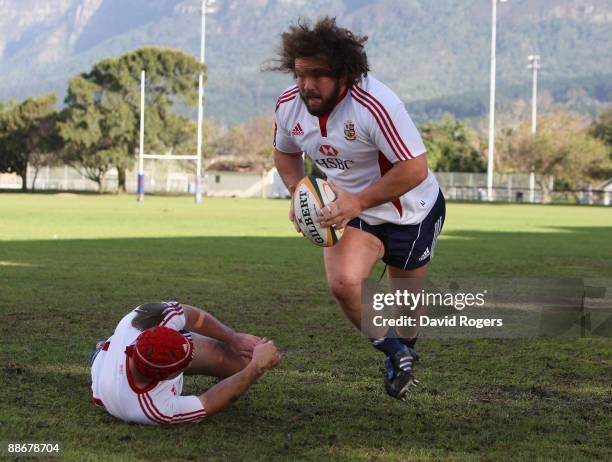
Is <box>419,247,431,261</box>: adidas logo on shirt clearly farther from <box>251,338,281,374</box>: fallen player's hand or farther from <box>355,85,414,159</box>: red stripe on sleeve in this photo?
<box>251,338,281,374</box>: fallen player's hand

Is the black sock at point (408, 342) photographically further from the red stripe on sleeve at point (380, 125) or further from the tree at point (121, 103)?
the tree at point (121, 103)

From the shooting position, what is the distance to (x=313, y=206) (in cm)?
710

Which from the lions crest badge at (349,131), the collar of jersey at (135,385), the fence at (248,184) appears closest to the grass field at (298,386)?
the collar of jersey at (135,385)

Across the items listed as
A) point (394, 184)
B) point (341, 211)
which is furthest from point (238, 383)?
point (394, 184)

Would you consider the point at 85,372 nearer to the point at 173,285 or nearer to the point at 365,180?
the point at 365,180

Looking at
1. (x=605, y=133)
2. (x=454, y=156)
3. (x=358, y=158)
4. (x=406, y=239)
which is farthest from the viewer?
(x=605, y=133)

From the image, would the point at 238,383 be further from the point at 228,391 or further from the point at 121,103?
the point at 121,103

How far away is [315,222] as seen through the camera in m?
7.09

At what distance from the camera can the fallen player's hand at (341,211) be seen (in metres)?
6.94

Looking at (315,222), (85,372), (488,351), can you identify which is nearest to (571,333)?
(488,351)

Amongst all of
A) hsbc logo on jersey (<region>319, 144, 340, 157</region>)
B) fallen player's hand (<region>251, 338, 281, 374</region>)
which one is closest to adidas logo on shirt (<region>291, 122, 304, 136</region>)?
hsbc logo on jersey (<region>319, 144, 340, 157</region>)

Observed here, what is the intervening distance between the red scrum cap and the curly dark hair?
7.13 feet

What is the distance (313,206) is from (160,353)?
1.75m

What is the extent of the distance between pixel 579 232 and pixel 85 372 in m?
26.0
